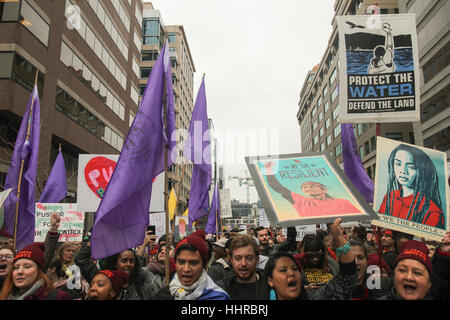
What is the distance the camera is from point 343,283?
8.20 feet

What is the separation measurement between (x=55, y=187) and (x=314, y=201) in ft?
24.3

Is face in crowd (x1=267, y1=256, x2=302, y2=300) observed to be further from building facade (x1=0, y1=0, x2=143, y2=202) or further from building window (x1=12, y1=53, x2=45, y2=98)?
building window (x1=12, y1=53, x2=45, y2=98)

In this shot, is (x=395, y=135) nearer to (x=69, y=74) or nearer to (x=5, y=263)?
(x=69, y=74)

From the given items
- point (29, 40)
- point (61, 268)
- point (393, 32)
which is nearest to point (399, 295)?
point (393, 32)

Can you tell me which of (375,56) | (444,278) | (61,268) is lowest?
(61,268)

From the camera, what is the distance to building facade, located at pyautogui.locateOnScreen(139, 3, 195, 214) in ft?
172

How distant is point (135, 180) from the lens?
371 cm

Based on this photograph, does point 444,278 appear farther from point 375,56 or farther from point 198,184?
point 198,184

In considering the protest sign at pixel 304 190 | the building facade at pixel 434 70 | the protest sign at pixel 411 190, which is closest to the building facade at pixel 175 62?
the building facade at pixel 434 70

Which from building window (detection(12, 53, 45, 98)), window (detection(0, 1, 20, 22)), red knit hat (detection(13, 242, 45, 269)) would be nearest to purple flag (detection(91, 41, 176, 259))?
red knit hat (detection(13, 242, 45, 269))

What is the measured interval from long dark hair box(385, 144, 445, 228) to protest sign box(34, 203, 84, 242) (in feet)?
18.9

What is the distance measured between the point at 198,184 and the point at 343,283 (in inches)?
168

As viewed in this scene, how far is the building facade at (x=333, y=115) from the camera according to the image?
122 feet

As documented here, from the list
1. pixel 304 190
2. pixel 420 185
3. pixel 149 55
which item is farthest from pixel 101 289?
pixel 149 55
